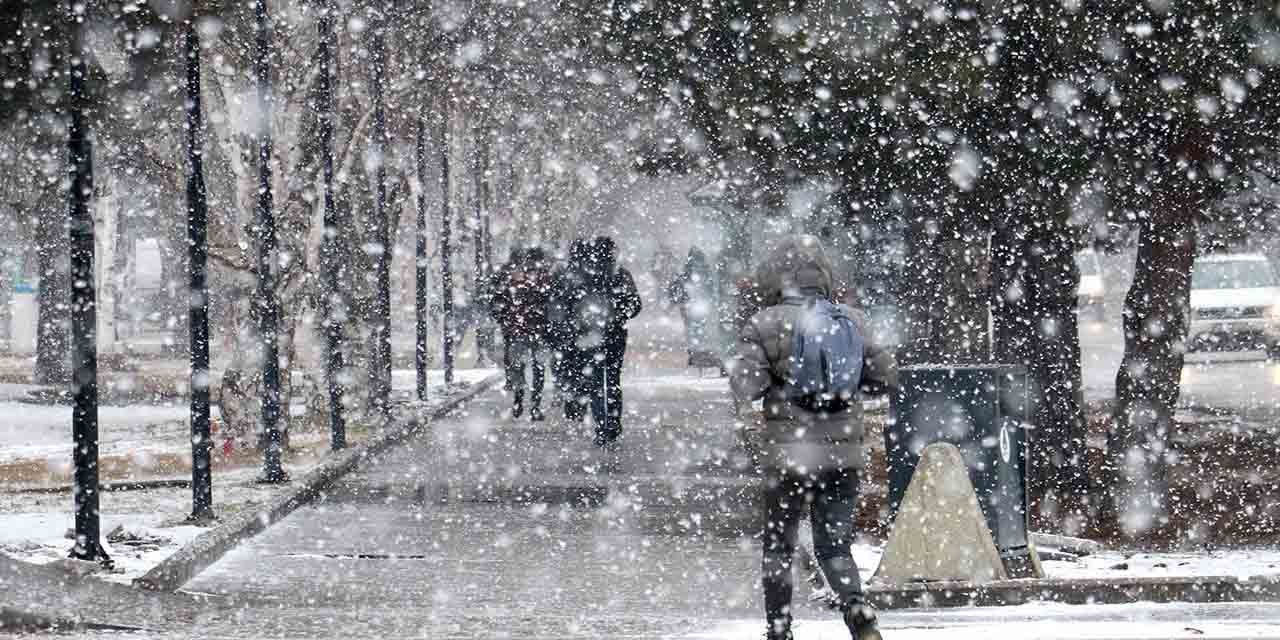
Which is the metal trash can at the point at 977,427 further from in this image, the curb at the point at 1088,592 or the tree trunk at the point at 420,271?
the tree trunk at the point at 420,271

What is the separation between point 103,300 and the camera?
42000 mm

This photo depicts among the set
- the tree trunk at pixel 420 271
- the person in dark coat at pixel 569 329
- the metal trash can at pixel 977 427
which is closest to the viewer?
the metal trash can at pixel 977 427

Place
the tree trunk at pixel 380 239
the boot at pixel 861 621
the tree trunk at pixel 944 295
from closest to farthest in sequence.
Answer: the boot at pixel 861 621 < the tree trunk at pixel 944 295 < the tree trunk at pixel 380 239

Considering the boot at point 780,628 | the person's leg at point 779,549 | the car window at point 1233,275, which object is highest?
the car window at point 1233,275

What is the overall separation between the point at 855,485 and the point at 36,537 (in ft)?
19.8

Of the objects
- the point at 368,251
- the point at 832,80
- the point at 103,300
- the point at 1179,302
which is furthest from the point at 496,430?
the point at 103,300

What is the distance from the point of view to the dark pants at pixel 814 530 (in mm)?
8039

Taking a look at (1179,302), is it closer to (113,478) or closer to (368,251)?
(113,478)

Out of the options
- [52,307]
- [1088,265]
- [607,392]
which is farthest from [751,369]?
[1088,265]

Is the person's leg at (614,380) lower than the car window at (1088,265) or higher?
lower

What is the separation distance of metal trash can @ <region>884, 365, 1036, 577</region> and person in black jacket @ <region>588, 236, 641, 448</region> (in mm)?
8761

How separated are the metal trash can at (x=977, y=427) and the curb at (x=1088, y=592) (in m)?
0.56

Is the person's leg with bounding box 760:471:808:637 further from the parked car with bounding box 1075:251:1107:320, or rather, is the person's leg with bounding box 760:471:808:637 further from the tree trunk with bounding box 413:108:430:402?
the parked car with bounding box 1075:251:1107:320

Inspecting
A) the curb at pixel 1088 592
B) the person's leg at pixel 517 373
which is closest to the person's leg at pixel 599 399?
the person's leg at pixel 517 373
